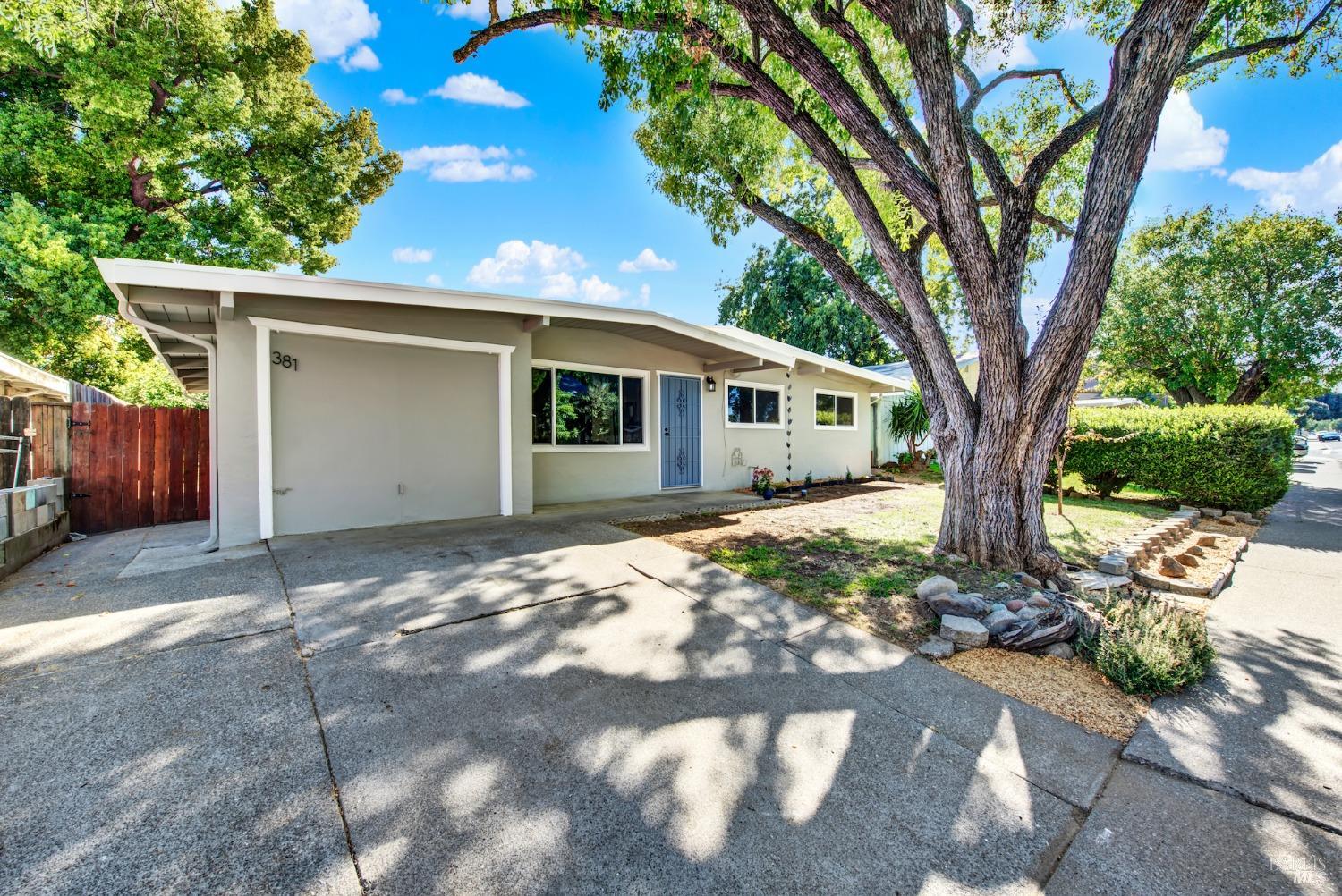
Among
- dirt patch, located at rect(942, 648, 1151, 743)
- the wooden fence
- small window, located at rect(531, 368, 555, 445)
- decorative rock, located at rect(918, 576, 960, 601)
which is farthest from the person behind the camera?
small window, located at rect(531, 368, 555, 445)

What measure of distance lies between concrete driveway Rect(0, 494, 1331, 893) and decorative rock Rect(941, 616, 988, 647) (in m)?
0.42

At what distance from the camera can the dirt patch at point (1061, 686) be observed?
248 centimetres

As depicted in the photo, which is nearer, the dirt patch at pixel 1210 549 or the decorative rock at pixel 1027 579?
the decorative rock at pixel 1027 579

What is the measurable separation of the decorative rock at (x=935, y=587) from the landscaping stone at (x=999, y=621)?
33 centimetres

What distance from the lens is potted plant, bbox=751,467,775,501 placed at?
30.6ft

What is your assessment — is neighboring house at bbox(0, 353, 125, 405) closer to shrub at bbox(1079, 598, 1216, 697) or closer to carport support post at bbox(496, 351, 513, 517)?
carport support post at bbox(496, 351, 513, 517)

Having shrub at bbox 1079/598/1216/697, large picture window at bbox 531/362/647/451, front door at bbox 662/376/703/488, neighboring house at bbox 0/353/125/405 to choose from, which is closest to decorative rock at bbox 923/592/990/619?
shrub at bbox 1079/598/1216/697

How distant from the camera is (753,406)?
34.9 ft

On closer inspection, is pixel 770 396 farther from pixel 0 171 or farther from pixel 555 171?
pixel 0 171

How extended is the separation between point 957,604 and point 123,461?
975cm

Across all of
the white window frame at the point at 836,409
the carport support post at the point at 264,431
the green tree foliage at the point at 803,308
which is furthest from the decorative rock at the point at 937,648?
the green tree foliage at the point at 803,308

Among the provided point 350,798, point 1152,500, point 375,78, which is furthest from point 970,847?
point 375,78

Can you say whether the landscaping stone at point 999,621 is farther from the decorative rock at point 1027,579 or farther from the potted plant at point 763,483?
the potted plant at point 763,483

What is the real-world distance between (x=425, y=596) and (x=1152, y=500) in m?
12.0
